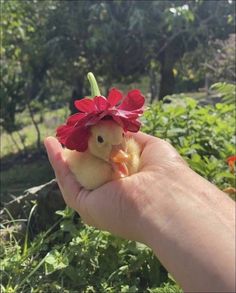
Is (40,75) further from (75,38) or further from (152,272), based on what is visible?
(152,272)

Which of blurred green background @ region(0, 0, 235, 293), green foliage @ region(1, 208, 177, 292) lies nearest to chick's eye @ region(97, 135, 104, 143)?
green foliage @ region(1, 208, 177, 292)

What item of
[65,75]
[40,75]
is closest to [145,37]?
[65,75]

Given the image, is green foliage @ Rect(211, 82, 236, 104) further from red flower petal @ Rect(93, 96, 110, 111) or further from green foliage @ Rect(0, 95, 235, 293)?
red flower petal @ Rect(93, 96, 110, 111)

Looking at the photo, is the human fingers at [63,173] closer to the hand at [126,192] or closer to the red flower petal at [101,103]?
the hand at [126,192]

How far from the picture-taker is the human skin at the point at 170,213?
1193 mm

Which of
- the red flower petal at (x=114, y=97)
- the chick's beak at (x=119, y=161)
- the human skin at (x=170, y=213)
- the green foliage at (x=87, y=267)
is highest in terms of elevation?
the red flower petal at (x=114, y=97)

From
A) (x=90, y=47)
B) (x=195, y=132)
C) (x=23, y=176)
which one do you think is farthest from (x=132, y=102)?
(x=90, y=47)

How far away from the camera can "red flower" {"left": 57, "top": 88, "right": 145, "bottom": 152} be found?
5.24 feet

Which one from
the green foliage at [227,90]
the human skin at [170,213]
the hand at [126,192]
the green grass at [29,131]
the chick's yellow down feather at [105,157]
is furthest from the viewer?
the green grass at [29,131]

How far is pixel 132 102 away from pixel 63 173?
0.35m

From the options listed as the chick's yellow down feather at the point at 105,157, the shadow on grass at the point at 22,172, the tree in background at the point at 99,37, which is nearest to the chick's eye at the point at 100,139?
the chick's yellow down feather at the point at 105,157

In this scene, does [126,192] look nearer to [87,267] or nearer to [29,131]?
[87,267]

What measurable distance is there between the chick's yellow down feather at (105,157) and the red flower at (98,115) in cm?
2

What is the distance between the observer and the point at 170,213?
4.42 ft
